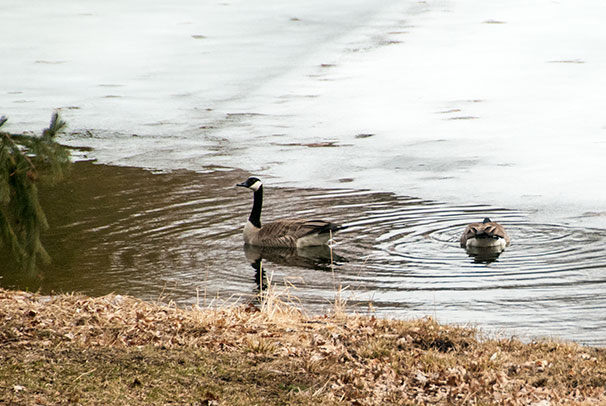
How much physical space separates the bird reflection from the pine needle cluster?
18.8 ft

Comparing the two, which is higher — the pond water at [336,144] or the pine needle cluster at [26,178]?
the pine needle cluster at [26,178]

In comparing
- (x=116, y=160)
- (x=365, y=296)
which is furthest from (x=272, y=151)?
(x=365, y=296)

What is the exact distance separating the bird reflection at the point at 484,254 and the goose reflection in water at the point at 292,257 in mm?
1488

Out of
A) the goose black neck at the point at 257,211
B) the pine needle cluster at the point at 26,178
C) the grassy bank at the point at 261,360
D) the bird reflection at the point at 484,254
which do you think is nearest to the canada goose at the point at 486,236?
the bird reflection at the point at 484,254

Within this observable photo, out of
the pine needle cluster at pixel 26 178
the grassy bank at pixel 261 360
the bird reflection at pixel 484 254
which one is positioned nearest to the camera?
the grassy bank at pixel 261 360

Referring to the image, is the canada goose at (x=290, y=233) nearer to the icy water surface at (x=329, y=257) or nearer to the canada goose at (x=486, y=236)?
the icy water surface at (x=329, y=257)

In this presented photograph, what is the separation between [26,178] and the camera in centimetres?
661

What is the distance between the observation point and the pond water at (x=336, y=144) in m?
10.5

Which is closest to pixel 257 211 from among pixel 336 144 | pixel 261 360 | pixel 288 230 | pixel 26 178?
pixel 288 230

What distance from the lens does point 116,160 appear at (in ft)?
54.4

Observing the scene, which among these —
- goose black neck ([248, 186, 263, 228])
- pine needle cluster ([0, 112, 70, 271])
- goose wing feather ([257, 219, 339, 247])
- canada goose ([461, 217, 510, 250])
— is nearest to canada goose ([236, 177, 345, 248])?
goose wing feather ([257, 219, 339, 247])

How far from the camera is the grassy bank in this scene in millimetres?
6199

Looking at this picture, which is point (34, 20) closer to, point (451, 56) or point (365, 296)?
point (451, 56)

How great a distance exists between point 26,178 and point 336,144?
11.1m
